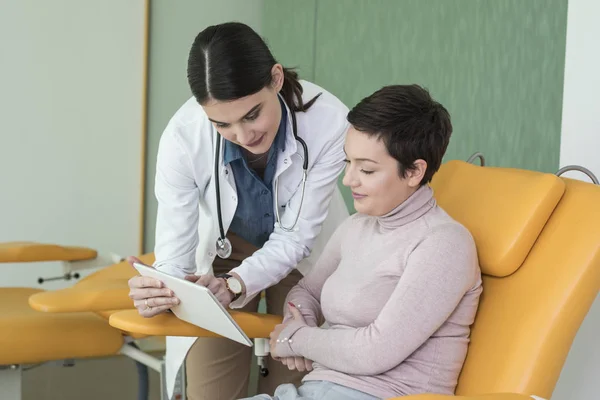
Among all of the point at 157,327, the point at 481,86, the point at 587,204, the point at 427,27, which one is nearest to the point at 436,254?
the point at 587,204

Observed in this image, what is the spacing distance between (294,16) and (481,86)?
136cm

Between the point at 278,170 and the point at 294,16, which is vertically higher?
the point at 294,16

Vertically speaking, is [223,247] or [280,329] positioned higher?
[223,247]

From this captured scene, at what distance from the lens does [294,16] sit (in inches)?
133

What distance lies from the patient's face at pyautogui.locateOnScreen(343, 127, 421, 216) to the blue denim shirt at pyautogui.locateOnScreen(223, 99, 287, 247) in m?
0.37

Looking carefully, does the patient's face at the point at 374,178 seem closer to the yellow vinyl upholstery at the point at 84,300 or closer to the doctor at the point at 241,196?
the doctor at the point at 241,196

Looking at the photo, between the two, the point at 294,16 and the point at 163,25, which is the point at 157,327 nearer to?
the point at 294,16

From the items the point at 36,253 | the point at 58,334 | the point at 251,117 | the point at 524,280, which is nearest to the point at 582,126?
the point at 524,280

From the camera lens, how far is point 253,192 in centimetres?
185

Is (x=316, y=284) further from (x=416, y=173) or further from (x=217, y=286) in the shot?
(x=416, y=173)

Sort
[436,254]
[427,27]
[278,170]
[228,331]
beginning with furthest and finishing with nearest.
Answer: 1. [427,27]
2. [278,170]
3. [228,331]
4. [436,254]

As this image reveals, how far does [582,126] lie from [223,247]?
830 mm

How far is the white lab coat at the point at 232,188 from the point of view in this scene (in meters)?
1.77

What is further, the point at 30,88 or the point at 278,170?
the point at 30,88
